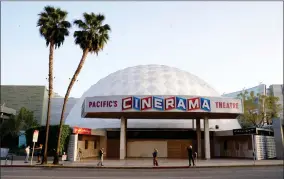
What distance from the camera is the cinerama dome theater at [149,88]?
39.8 metres

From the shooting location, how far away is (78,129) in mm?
31172

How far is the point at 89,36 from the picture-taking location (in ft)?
87.5

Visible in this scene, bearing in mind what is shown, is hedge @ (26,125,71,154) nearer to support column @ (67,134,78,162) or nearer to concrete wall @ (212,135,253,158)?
support column @ (67,134,78,162)

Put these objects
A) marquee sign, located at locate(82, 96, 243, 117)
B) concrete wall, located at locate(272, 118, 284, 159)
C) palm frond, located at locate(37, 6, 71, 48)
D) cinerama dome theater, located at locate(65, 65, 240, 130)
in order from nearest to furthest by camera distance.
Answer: palm frond, located at locate(37, 6, 71, 48) < marquee sign, located at locate(82, 96, 243, 117) < concrete wall, located at locate(272, 118, 284, 159) < cinerama dome theater, located at locate(65, 65, 240, 130)

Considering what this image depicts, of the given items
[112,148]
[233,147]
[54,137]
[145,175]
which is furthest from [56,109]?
[145,175]

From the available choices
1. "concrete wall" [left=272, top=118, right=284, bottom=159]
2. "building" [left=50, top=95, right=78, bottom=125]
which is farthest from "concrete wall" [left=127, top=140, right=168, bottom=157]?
"building" [left=50, top=95, right=78, bottom=125]

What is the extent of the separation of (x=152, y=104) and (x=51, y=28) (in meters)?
12.1

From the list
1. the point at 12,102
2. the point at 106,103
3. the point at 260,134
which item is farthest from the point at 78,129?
the point at 12,102

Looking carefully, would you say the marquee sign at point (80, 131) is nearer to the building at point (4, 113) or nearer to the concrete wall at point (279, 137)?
the concrete wall at point (279, 137)

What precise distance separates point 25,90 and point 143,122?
4347cm

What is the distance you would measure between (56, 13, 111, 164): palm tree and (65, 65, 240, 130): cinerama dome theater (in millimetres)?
13614

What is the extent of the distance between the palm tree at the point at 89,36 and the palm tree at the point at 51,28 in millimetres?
1192

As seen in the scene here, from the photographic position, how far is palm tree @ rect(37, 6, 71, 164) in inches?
1025

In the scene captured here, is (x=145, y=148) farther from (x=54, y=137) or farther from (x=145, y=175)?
(x=145, y=175)
